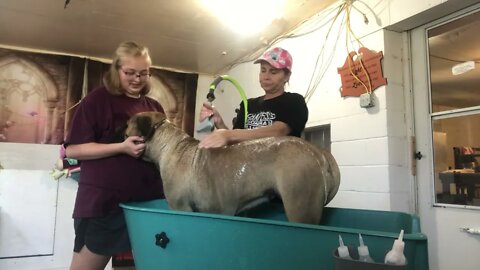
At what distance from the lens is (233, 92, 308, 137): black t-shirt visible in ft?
3.76

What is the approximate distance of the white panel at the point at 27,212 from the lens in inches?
91.3

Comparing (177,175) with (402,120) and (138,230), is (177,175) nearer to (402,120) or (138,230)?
(138,230)

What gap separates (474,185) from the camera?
68.1 inches

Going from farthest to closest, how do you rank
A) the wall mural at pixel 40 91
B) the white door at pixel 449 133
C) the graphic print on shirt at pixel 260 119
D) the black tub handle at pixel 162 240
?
1. the wall mural at pixel 40 91
2. the white door at pixel 449 133
3. the graphic print on shirt at pixel 260 119
4. the black tub handle at pixel 162 240

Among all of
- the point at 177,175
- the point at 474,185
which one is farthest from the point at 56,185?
the point at 474,185

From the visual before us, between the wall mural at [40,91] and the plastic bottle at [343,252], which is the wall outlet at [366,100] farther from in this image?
the wall mural at [40,91]

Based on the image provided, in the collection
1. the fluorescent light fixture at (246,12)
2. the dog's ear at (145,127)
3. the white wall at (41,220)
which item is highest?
the fluorescent light fixture at (246,12)

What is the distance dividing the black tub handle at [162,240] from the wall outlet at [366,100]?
1578mm

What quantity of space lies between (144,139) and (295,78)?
186 centimetres

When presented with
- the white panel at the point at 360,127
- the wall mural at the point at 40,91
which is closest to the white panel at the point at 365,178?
the white panel at the point at 360,127

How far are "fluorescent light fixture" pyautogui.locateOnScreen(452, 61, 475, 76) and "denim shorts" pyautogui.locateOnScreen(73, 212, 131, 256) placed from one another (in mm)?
1752

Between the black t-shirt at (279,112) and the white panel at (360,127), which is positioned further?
the white panel at (360,127)

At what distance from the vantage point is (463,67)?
1.85m

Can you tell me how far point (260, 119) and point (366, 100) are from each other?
3.34ft
